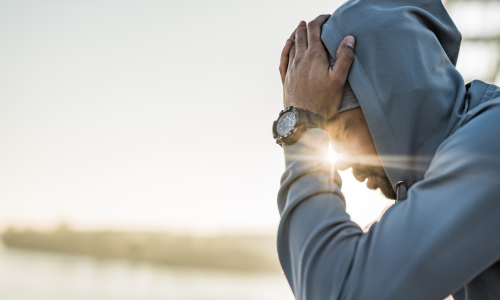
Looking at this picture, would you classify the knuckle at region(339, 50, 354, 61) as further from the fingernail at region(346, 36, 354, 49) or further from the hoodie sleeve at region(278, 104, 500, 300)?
the hoodie sleeve at region(278, 104, 500, 300)

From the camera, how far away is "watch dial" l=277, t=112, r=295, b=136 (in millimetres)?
980

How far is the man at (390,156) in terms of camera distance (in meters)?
0.68

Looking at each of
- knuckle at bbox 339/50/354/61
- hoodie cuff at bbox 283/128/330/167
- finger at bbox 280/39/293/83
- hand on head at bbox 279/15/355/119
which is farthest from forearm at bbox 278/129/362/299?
finger at bbox 280/39/293/83

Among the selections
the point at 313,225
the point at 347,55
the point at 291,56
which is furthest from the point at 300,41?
the point at 313,225

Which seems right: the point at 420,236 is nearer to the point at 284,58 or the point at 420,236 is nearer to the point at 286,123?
the point at 286,123

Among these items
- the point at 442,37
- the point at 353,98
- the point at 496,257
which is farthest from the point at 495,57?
the point at 496,257

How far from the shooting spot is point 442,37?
1228mm

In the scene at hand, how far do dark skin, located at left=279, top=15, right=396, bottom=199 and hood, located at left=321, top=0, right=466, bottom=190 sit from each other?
40 mm

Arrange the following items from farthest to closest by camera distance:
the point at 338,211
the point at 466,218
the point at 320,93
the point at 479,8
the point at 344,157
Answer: the point at 479,8 < the point at 344,157 < the point at 320,93 < the point at 338,211 < the point at 466,218

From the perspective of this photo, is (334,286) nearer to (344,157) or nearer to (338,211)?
(338,211)

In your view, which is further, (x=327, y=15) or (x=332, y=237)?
(x=327, y=15)

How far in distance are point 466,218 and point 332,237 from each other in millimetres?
227

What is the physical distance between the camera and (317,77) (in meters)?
1.05

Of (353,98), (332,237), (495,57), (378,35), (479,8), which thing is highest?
(378,35)
